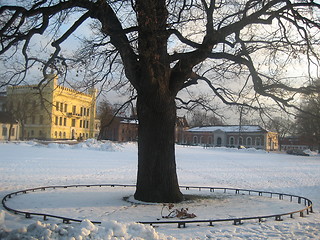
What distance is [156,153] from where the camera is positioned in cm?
1022

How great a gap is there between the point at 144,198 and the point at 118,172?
1141cm

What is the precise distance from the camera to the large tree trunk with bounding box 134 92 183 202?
1018cm

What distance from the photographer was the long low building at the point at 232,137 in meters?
82.8

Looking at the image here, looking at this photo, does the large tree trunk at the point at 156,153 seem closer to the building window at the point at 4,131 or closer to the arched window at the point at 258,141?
the building window at the point at 4,131

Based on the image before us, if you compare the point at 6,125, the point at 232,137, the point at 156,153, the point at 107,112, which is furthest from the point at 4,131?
the point at 156,153

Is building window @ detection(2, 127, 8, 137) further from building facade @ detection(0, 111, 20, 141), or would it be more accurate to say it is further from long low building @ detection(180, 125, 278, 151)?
long low building @ detection(180, 125, 278, 151)

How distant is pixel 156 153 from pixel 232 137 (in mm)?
81268

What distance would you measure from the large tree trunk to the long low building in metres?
72.6

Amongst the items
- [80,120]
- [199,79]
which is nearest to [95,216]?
[199,79]

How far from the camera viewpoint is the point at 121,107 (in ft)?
41.7

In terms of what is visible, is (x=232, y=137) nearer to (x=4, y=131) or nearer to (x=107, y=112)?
(x=4, y=131)

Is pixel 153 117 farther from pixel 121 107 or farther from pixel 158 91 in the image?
pixel 121 107

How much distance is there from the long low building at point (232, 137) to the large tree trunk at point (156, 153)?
72.6 meters

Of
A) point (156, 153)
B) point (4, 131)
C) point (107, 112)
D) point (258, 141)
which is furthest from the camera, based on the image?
point (258, 141)
